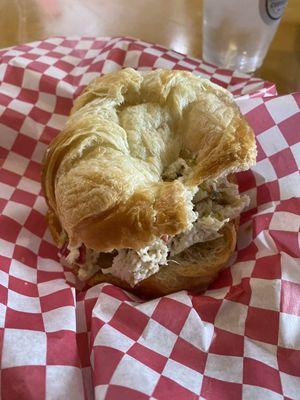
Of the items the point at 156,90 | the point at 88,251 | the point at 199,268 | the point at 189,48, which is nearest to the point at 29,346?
the point at 88,251

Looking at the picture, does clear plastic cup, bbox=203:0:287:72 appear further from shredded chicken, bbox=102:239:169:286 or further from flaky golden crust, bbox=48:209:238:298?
shredded chicken, bbox=102:239:169:286

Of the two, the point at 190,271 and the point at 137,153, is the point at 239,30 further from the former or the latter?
the point at 190,271

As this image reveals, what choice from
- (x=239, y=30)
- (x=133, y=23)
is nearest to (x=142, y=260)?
(x=239, y=30)

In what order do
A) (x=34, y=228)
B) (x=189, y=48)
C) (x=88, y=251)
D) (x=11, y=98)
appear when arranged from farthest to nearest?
(x=189, y=48)
(x=11, y=98)
(x=34, y=228)
(x=88, y=251)

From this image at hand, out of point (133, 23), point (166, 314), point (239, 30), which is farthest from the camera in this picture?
point (133, 23)

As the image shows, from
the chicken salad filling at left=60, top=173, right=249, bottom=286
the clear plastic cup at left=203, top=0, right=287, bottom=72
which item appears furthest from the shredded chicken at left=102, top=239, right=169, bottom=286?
the clear plastic cup at left=203, top=0, right=287, bottom=72

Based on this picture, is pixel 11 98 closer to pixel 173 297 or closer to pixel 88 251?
pixel 88 251
